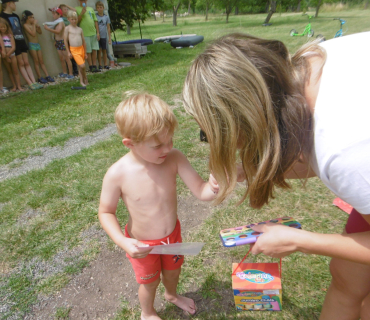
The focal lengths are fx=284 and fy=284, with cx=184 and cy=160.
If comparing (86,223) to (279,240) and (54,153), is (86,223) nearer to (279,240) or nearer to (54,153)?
(54,153)

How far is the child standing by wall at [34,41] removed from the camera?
24.9 ft

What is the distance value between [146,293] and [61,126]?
3.94m

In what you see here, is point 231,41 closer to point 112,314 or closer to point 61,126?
point 112,314

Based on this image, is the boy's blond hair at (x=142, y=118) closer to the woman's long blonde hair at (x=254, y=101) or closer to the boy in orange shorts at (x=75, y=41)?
the woman's long blonde hair at (x=254, y=101)

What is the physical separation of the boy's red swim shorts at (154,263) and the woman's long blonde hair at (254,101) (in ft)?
2.33

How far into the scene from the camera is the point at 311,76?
1053 mm

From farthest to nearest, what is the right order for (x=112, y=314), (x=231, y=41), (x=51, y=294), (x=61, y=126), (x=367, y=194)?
(x=61, y=126) < (x=51, y=294) < (x=112, y=314) < (x=231, y=41) < (x=367, y=194)

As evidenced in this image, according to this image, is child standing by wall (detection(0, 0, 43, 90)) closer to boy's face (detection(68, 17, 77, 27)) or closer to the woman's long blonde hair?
boy's face (detection(68, 17, 77, 27))

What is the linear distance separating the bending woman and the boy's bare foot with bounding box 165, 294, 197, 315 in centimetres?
96

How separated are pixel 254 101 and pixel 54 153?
144 inches

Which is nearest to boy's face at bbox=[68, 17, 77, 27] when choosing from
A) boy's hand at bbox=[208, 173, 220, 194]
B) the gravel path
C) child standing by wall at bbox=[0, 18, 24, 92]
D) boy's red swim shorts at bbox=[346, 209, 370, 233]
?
child standing by wall at bbox=[0, 18, 24, 92]

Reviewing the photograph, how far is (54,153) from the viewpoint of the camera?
402cm

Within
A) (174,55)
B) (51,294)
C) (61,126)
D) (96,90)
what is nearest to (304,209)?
(51,294)

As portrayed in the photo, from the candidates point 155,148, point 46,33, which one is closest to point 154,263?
point 155,148
